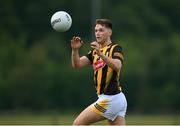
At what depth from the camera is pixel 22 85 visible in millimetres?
33062

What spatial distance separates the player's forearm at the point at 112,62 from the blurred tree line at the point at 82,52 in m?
21.7

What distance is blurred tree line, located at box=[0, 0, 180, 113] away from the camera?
33375 mm

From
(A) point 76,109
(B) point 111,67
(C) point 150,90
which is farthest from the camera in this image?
(C) point 150,90

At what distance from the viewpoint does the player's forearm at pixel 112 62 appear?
420 inches

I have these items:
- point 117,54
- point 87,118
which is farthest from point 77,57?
point 87,118

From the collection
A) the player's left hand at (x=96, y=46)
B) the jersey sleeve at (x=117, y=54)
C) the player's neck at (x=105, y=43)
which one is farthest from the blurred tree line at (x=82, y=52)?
the player's left hand at (x=96, y=46)

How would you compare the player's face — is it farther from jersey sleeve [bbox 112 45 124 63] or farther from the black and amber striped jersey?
jersey sleeve [bbox 112 45 124 63]

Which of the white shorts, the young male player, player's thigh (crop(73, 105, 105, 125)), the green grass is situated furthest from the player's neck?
the green grass

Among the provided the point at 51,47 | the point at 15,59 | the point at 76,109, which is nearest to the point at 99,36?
the point at 76,109

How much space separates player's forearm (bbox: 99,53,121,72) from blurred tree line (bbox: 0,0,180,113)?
21657mm

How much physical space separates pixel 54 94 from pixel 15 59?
492cm

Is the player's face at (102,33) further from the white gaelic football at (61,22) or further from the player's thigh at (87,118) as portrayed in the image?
the player's thigh at (87,118)

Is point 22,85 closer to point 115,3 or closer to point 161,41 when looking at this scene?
point 161,41

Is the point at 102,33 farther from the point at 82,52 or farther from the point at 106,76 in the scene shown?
the point at 82,52
